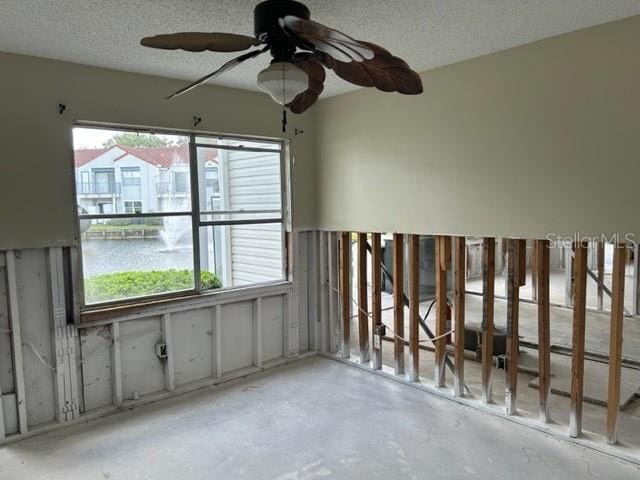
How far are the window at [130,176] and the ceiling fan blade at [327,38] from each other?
2334 millimetres

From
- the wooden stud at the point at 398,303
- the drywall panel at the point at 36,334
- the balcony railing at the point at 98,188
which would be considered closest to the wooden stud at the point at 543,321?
the wooden stud at the point at 398,303

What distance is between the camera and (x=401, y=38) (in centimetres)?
285

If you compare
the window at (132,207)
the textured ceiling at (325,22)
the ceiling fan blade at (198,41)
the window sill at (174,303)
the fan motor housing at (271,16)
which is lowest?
the window sill at (174,303)

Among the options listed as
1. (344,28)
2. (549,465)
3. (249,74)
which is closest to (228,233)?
(249,74)

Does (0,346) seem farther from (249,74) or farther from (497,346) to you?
(497,346)

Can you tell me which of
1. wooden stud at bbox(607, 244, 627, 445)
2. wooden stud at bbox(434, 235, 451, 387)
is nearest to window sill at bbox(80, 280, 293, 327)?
wooden stud at bbox(434, 235, 451, 387)

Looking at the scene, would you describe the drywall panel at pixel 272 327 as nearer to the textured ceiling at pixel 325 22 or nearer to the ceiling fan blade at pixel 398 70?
the textured ceiling at pixel 325 22

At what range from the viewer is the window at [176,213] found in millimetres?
3447

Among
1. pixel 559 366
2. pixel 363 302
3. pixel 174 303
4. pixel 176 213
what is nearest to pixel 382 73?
pixel 176 213

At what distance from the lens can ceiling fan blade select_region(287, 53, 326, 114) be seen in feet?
6.89

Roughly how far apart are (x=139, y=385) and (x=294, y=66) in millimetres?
2918

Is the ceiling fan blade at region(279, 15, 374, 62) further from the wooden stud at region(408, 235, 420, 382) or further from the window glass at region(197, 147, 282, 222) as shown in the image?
the window glass at region(197, 147, 282, 222)

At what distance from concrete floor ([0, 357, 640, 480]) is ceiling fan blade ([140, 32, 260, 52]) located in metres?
2.29

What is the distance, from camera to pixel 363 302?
4.41m
